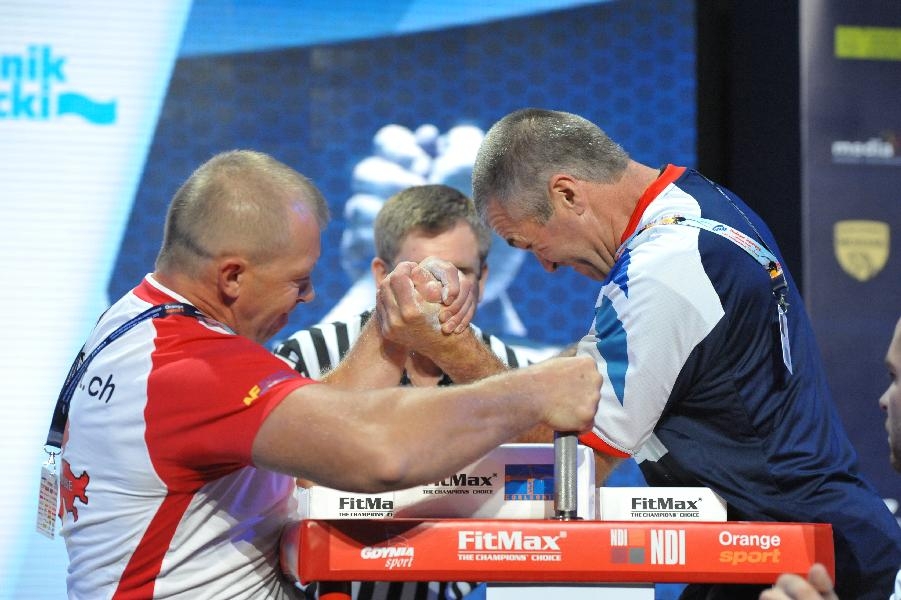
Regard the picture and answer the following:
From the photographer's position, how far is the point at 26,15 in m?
3.54

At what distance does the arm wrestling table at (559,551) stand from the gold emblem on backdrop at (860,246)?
2231mm

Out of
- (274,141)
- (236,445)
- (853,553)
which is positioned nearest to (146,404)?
(236,445)

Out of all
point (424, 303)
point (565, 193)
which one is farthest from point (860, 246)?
point (424, 303)

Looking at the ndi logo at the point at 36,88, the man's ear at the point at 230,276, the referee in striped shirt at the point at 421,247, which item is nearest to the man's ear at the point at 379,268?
the referee in striped shirt at the point at 421,247

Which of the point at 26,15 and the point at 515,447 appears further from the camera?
the point at 26,15

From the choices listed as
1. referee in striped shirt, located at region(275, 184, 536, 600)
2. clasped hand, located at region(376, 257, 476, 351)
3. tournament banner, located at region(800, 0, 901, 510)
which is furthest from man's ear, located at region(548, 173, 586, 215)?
tournament banner, located at region(800, 0, 901, 510)

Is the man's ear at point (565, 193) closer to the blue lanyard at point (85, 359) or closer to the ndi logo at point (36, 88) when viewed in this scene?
the blue lanyard at point (85, 359)

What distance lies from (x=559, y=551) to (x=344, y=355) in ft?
4.37

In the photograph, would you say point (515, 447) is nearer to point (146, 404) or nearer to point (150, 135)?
point (146, 404)

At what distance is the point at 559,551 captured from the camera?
144cm

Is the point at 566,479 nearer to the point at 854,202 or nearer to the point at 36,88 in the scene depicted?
the point at 854,202

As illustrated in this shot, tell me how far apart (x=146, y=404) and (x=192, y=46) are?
236cm

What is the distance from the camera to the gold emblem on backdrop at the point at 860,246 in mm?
3512

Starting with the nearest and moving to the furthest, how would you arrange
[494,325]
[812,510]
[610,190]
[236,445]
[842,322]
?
[236,445] < [812,510] < [610,190] < [842,322] < [494,325]
